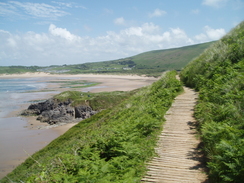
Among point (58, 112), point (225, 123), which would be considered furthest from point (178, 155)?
point (58, 112)

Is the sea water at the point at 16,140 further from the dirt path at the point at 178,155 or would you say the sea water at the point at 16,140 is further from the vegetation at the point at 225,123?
the vegetation at the point at 225,123

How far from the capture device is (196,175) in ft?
18.0

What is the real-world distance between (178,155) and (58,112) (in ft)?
131

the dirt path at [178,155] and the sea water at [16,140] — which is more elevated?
the dirt path at [178,155]

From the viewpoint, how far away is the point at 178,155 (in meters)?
6.62

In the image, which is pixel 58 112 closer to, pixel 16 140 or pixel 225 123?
pixel 16 140

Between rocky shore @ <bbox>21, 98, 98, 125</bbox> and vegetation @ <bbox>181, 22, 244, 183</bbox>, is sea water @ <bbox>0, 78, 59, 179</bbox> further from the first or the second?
vegetation @ <bbox>181, 22, 244, 183</bbox>

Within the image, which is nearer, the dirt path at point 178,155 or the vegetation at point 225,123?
the vegetation at point 225,123

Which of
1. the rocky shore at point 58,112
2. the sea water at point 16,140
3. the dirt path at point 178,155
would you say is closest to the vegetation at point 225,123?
the dirt path at point 178,155

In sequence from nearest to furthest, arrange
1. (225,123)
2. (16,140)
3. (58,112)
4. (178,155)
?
(225,123) < (178,155) < (16,140) < (58,112)

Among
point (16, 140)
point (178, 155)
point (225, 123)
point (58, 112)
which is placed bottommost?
point (16, 140)

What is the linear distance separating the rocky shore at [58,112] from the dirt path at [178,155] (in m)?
33.9

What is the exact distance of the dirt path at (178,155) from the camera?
5.48 meters

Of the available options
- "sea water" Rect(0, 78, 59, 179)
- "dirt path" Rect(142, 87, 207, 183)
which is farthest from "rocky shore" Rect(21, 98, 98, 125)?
"dirt path" Rect(142, 87, 207, 183)
